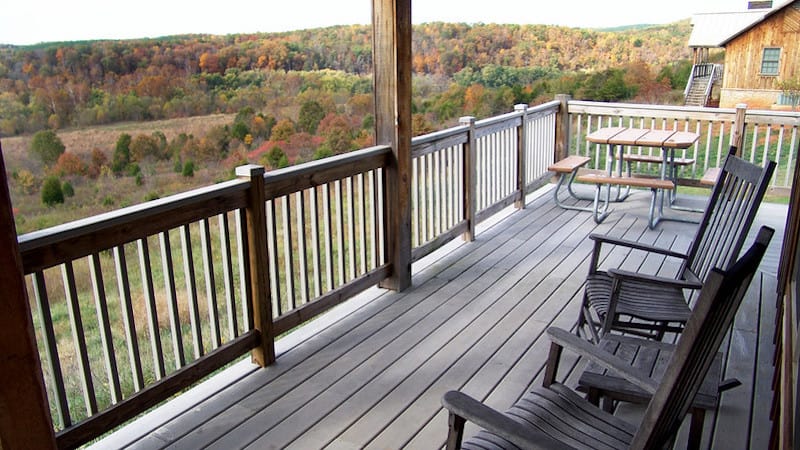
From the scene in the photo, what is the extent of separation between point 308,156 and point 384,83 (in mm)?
1272

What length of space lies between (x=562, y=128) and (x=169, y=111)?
4.70 meters

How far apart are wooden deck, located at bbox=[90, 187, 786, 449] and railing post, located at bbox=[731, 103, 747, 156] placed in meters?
1.74

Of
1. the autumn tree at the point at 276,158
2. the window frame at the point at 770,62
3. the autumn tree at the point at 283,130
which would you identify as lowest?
the autumn tree at the point at 276,158

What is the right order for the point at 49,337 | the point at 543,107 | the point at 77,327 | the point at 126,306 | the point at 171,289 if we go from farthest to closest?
the point at 543,107 < the point at 171,289 < the point at 126,306 < the point at 77,327 < the point at 49,337

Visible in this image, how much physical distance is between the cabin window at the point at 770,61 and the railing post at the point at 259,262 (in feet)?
25.5

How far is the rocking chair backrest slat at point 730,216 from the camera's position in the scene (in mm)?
2639

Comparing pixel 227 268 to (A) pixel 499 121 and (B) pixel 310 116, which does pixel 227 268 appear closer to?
(B) pixel 310 116

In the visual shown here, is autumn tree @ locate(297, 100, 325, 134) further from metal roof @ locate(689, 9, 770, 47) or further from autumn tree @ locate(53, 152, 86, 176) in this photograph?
metal roof @ locate(689, 9, 770, 47)

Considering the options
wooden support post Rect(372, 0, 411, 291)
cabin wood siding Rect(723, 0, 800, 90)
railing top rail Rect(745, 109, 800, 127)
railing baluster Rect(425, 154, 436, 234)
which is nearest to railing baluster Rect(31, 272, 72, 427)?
wooden support post Rect(372, 0, 411, 291)

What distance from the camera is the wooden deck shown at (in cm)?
265

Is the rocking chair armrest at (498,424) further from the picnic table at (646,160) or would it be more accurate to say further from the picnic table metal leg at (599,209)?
the picnic table metal leg at (599,209)

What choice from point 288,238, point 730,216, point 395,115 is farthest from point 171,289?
Answer: point 730,216

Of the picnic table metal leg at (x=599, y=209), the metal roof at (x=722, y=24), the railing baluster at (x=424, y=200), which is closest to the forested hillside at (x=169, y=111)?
the railing baluster at (x=424, y=200)

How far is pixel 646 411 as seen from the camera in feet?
5.13
